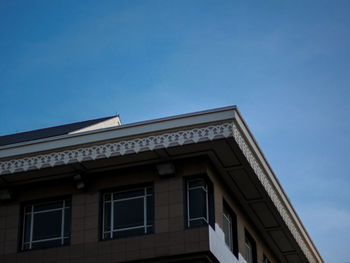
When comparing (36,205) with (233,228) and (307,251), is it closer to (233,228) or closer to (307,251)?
(233,228)

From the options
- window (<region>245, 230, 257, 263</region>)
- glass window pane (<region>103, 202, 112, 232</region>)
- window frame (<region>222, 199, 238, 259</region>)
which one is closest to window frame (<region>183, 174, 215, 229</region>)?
window frame (<region>222, 199, 238, 259</region>)

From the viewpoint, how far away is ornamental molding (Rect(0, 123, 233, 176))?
2808 cm

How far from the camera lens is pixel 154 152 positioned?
1134 inches

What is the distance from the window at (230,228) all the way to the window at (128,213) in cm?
314

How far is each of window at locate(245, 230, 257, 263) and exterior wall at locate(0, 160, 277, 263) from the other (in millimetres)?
3144

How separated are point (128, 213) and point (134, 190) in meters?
0.82

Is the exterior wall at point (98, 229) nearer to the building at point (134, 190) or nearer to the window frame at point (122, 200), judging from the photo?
the building at point (134, 190)

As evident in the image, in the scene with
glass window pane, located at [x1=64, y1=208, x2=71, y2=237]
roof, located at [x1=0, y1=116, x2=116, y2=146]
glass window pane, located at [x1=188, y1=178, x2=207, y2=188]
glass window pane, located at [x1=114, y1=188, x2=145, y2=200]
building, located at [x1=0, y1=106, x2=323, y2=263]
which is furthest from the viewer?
roof, located at [x1=0, y1=116, x2=116, y2=146]

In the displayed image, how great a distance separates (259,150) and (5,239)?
9135 mm

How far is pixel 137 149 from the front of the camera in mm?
28656

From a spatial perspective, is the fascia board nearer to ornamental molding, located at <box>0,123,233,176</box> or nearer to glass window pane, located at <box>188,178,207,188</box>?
ornamental molding, located at <box>0,123,233,176</box>

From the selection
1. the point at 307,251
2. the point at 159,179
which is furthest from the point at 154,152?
the point at 307,251

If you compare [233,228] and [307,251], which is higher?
[307,251]

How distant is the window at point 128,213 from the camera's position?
28.7 metres
